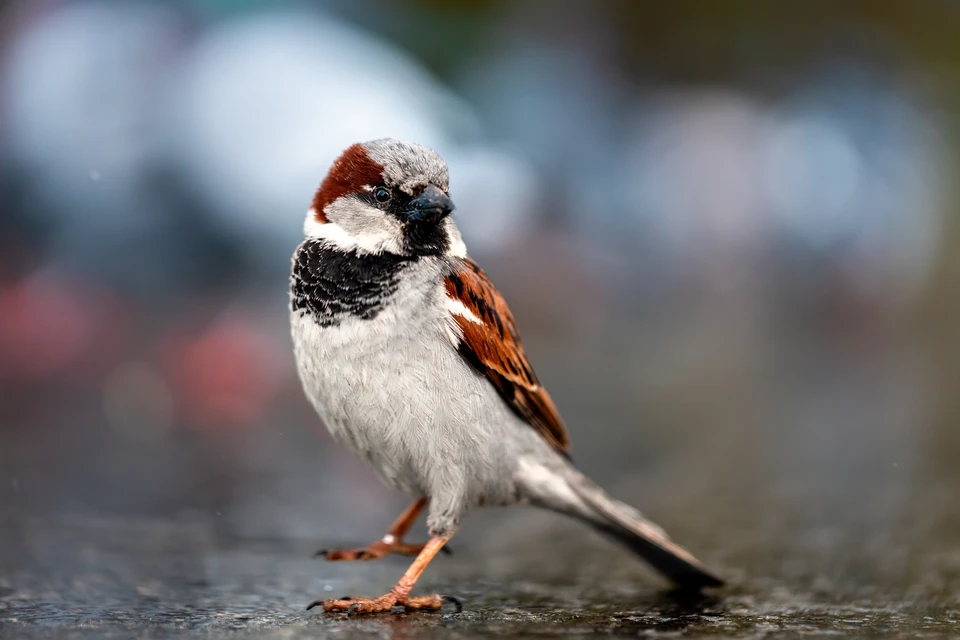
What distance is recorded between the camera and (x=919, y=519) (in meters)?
2.78

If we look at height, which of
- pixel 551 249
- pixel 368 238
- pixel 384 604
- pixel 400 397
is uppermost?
pixel 551 249

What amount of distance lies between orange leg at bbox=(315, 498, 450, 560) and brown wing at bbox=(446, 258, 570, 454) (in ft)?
0.92

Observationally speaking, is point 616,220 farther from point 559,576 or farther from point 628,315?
point 559,576

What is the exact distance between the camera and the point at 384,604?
176 centimetres

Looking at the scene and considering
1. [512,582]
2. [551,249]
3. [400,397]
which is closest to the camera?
[400,397]

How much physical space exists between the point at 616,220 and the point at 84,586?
6.48 m

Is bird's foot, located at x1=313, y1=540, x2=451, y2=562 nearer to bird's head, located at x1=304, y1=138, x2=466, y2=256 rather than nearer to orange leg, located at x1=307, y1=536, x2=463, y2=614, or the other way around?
orange leg, located at x1=307, y1=536, x2=463, y2=614

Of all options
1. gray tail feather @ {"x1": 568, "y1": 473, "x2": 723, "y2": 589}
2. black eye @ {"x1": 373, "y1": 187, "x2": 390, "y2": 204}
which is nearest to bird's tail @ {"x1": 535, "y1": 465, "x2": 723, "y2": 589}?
gray tail feather @ {"x1": 568, "y1": 473, "x2": 723, "y2": 589}

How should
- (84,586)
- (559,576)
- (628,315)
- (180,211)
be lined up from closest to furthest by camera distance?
(84,586), (559,576), (180,211), (628,315)

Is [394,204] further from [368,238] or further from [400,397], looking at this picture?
[400,397]

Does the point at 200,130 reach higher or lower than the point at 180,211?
higher

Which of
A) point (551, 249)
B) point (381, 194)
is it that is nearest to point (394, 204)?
point (381, 194)

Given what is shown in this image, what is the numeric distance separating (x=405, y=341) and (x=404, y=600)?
18.2 inches

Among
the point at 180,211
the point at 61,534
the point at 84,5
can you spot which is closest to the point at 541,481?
the point at 61,534
